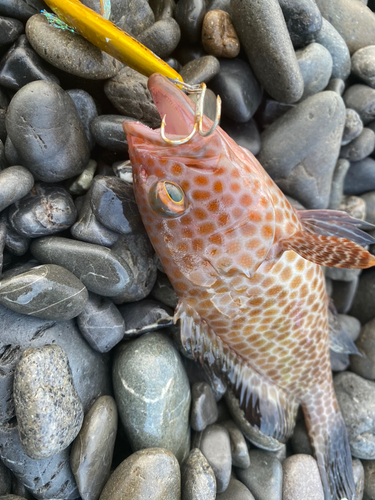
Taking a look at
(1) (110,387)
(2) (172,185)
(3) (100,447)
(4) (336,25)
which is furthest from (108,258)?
(4) (336,25)

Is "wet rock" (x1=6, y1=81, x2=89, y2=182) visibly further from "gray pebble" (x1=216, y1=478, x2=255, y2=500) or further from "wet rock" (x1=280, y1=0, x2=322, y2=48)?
"gray pebble" (x1=216, y1=478, x2=255, y2=500)

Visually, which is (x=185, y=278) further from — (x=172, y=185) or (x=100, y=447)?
(x=100, y=447)

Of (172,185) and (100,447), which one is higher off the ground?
(172,185)

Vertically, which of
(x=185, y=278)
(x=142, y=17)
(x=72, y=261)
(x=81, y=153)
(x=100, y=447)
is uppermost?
(x=142, y=17)

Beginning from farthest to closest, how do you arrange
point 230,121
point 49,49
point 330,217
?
point 230,121 < point 330,217 < point 49,49

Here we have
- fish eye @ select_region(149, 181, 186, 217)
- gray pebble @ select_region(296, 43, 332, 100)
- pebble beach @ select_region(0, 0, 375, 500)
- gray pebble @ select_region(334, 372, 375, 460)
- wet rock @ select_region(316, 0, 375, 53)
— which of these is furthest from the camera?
wet rock @ select_region(316, 0, 375, 53)

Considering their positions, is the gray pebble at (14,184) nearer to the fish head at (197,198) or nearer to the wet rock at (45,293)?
the wet rock at (45,293)

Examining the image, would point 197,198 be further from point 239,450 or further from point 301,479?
point 301,479

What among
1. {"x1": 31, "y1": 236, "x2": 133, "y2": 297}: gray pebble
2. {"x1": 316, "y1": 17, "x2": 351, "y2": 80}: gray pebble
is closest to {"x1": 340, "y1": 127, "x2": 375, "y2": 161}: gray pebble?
{"x1": 316, "y1": 17, "x2": 351, "y2": 80}: gray pebble
